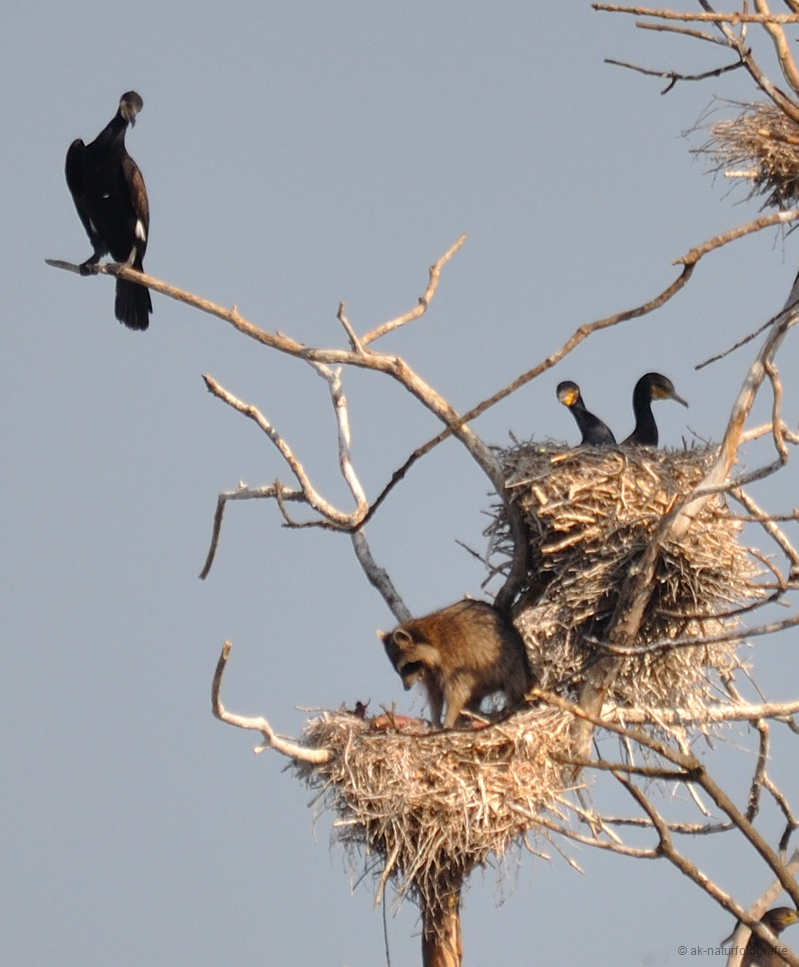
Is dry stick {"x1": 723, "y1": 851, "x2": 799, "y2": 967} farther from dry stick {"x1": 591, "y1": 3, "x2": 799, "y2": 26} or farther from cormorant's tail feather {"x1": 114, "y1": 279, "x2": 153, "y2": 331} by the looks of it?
cormorant's tail feather {"x1": 114, "y1": 279, "x2": 153, "y2": 331}

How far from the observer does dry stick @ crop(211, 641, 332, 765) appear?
220 inches

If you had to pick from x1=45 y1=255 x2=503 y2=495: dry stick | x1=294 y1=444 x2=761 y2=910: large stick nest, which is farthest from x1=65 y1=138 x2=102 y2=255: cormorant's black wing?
x1=294 y1=444 x2=761 y2=910: large stick nest

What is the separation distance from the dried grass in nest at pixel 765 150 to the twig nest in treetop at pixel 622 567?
1439 millimetres

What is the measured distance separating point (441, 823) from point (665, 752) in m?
2.64

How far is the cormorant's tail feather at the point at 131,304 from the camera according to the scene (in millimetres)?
9992

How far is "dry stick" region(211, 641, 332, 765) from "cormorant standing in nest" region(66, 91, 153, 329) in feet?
13.2

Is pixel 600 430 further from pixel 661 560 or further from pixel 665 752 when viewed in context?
pixel 665 752

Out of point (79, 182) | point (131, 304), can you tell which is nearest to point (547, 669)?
point (131, 304)

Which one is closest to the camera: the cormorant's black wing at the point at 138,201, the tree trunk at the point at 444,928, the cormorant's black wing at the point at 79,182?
the tree trunk at the point at 444,928

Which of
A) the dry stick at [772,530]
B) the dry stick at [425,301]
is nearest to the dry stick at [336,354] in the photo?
the dry stick at [425,301]

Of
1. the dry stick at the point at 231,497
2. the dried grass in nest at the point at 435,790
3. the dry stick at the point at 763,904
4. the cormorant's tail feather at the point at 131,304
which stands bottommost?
the dry stick at the point at 763,904

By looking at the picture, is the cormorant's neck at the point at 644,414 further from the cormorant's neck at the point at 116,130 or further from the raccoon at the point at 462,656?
the cormorant's neck at the point at 116,130

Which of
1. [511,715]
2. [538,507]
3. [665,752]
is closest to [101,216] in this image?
[538,507]

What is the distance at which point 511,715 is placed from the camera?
751cm
